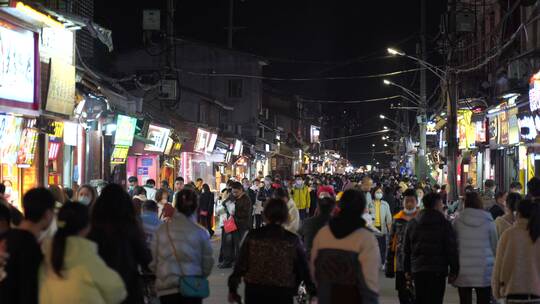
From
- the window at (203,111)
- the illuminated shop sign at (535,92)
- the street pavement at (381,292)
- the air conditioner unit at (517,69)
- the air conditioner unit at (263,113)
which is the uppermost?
the air conditioner unit at (263,113)

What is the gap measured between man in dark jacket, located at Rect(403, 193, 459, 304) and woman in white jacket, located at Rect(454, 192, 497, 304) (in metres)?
0.25

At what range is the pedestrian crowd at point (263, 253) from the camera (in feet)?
16.7

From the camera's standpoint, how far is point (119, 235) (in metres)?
6.12

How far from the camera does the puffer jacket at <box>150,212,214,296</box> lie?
714 cm

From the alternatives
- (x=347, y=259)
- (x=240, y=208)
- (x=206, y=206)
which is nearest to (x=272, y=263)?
(x=347, y=259)

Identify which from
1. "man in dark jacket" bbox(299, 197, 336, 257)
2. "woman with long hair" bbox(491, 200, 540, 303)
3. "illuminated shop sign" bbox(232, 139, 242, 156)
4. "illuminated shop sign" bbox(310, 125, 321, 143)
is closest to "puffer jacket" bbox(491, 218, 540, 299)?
"woman with long hair" bbox(491, 200, 540, 303)

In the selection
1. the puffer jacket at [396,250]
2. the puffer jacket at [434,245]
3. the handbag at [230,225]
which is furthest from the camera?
the handbag at [230,225]

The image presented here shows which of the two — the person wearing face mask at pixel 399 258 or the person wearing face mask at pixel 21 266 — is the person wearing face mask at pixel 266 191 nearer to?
the person wearing face mask at pixel 399 258

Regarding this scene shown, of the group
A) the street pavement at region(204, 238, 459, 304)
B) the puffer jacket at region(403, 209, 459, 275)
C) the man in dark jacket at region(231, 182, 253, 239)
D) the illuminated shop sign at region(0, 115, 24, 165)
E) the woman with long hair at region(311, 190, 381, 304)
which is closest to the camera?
the woman with long hair at region(311, 190, 381, 304)

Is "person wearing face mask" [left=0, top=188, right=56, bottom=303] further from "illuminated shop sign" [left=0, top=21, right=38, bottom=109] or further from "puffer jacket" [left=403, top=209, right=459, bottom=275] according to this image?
"illuminated shop sign" [left=0, top=21, right=38, bottom=109]

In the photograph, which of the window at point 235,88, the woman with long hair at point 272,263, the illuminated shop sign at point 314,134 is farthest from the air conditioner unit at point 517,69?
the illuminated shop sign at point 314,134

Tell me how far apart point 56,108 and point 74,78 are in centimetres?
133

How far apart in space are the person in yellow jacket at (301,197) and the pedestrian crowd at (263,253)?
35.1 ft

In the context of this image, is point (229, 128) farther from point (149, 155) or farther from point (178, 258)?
point (178, 258)
